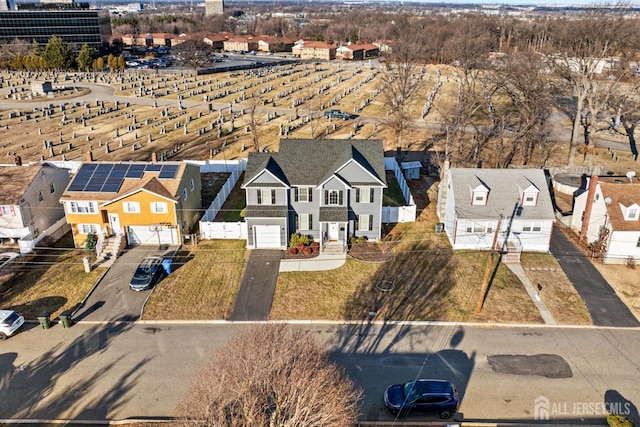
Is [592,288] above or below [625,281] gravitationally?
below

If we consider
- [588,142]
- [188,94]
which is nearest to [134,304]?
[588,142]

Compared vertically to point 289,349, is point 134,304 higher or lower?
lower

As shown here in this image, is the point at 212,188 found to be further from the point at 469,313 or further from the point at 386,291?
the point at 469,313

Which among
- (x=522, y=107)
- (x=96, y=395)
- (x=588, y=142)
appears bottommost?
(x=96, y=395)

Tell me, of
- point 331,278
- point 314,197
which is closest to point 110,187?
point 314,197

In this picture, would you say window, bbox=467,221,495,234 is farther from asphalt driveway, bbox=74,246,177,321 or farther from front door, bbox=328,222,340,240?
asphalt driveway, bbox=74,246,177,321

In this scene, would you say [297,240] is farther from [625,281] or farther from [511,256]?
[625,281]
